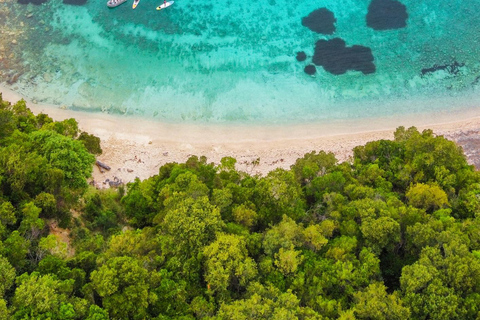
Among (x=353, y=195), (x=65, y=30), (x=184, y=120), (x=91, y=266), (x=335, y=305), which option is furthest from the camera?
(x=65, y=30)

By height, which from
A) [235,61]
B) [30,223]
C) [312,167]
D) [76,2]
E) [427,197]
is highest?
[76,2]

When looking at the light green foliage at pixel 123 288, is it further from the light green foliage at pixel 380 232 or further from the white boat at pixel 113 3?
the white boat at pixel 113 3

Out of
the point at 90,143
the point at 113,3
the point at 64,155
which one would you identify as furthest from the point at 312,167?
the point at 113,3

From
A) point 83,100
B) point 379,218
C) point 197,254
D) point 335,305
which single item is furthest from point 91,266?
point 83,100

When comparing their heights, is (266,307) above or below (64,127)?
below

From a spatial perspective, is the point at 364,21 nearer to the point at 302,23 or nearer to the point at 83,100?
the point at 302,23

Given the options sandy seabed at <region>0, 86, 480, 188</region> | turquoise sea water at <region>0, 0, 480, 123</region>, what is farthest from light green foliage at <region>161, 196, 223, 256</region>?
turquoise sea water at <region>0, 0, 480, 123</region>

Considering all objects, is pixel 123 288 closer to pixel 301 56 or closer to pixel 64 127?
pixel 64 127

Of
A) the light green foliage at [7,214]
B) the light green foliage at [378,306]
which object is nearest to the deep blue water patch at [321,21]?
the light green foliage at [378,306]
